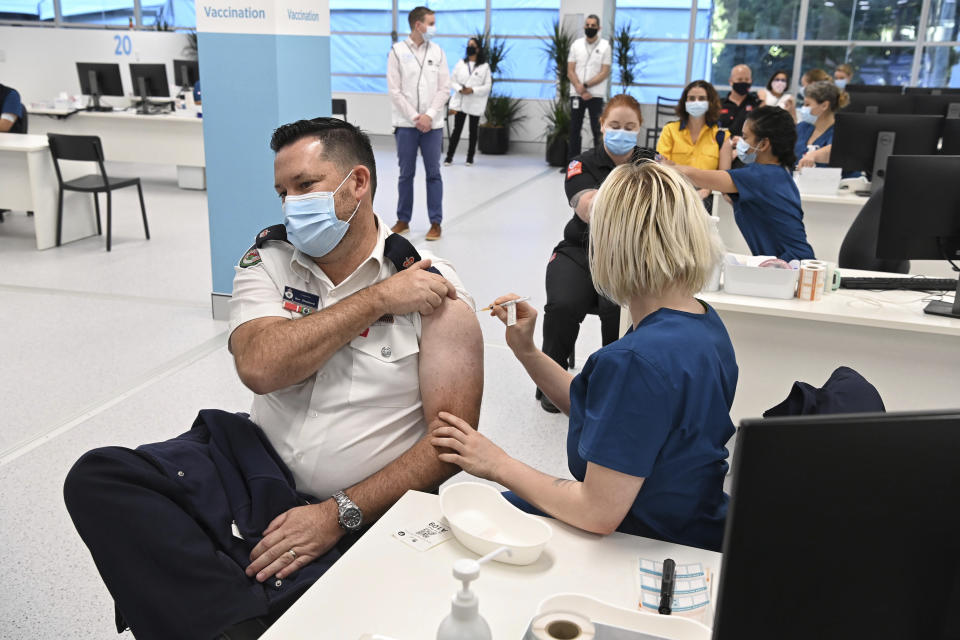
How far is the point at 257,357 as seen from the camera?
175 cm

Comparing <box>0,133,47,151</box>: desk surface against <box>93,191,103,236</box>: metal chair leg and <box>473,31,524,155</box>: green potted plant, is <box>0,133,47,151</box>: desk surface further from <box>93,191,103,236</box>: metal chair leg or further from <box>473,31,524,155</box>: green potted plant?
<box>473,31,524,155</box>: green potted plant

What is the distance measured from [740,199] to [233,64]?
98.2 inches

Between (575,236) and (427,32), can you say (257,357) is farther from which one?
(427,32)

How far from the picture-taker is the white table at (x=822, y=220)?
444cm

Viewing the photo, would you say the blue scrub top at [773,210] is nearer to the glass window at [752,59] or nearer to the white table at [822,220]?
the white table at [822,220]

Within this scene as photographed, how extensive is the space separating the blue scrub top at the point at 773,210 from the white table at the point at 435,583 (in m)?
2.44

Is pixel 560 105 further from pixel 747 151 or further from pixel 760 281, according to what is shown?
pixel 760 281

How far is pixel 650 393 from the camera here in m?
1.34

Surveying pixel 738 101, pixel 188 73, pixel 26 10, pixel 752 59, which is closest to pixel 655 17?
pixel 752 59

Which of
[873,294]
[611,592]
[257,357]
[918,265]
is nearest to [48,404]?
[257,357]

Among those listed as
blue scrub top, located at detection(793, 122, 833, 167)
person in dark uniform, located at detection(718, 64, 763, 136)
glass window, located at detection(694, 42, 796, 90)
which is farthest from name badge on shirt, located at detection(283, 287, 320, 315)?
glass window, located at detection(694, 42, 796, 90)

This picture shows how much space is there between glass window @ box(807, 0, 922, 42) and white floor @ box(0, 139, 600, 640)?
5.52 meters

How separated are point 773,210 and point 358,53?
396 inches

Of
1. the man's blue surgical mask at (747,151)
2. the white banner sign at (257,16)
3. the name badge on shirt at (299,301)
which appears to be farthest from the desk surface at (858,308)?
the white banner sign at (257,16)
